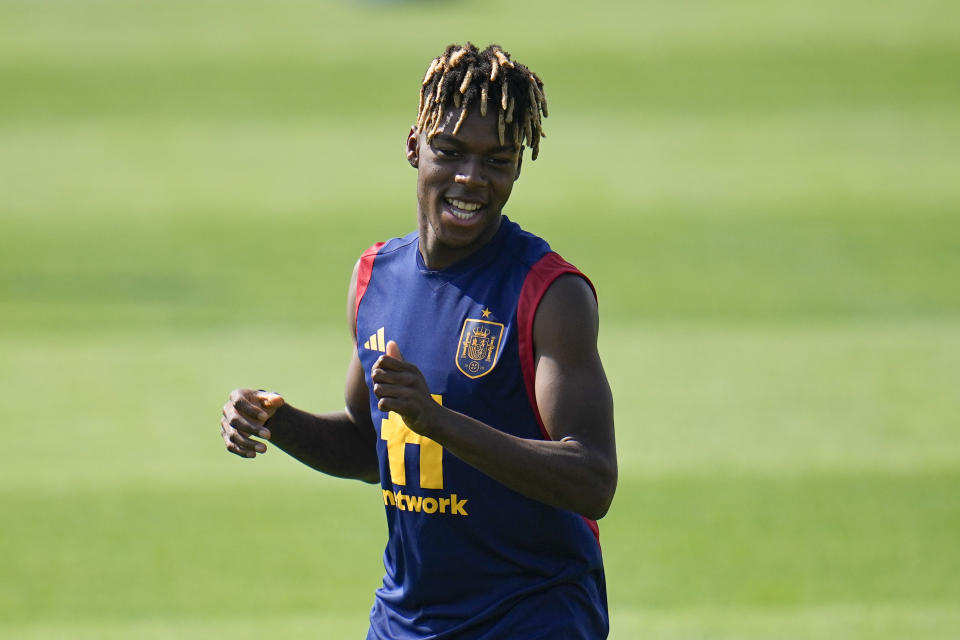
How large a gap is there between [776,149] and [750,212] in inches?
82.2

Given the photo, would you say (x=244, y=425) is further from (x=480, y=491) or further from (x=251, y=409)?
(x=480, y=491)

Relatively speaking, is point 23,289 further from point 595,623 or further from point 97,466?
point 595,623

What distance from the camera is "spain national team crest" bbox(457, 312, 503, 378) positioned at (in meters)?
3.26

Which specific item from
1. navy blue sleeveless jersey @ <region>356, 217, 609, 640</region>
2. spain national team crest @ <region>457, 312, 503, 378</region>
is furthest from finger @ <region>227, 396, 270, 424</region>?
spain national team crest @ <region>457, 312, 503, 378</region>

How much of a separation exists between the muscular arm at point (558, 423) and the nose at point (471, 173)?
32 centimetres

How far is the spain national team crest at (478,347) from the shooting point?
3.26m

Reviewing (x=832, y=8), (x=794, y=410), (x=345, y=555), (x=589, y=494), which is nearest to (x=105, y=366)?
(x=345, y=555)

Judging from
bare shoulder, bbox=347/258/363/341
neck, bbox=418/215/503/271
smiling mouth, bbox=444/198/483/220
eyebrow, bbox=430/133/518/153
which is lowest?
bare shoulder, bbox=347/258/363/341

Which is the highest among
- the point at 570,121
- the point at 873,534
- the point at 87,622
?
the point at 570,121

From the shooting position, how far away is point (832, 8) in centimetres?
2070

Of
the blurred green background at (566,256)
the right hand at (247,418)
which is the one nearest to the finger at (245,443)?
the right hand at (247,418)

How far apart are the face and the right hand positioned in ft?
1.97

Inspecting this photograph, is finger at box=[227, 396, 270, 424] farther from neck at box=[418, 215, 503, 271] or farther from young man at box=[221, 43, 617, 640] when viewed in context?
neck at box=[418, 215, 503, 271]

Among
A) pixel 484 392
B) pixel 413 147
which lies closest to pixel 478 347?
pixel 484 392
